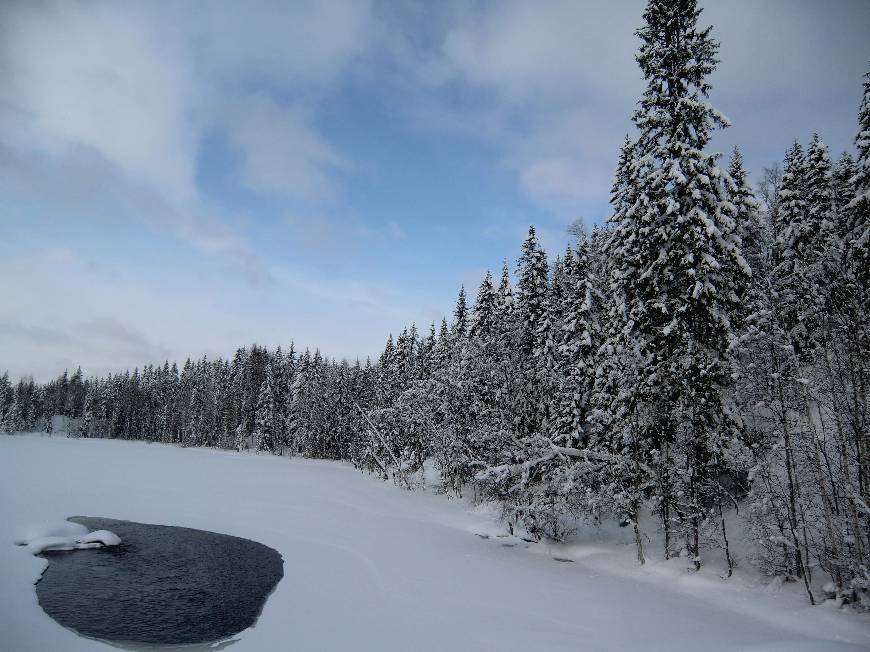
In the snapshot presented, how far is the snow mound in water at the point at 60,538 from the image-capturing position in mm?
17781

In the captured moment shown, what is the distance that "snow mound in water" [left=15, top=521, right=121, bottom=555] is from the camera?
58.3ft

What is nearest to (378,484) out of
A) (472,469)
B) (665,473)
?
(472,469)

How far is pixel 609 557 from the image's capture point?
781 inches

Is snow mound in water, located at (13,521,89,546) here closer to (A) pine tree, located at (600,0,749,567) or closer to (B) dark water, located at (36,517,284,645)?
(B) dark water, located at (36,517,284,645)

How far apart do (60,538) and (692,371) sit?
1012 inches

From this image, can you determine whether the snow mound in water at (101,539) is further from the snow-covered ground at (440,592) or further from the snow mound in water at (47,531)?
the snow-covered ground at (440,592)

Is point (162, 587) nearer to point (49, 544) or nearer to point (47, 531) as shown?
point (49, 544)

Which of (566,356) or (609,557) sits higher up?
(566,356)

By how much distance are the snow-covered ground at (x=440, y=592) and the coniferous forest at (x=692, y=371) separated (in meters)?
1.61

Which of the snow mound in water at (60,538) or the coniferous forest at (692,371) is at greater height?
the coniferous forest at (692,371)

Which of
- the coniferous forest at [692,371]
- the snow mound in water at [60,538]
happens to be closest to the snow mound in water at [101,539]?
the snow mound in water at [60,538]

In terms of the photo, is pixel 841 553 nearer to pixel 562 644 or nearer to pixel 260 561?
pixel 562 644

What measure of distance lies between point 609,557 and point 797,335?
11.7 m

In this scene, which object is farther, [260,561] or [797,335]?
[260,561]
